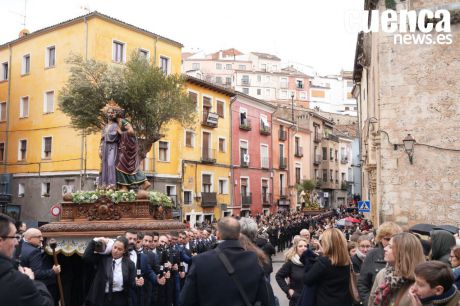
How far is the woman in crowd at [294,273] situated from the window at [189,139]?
26912 millimetres

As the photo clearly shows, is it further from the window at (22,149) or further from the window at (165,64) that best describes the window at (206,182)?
the window at (22,149)

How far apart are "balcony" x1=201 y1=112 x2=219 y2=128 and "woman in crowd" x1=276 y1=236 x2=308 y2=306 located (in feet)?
92.7

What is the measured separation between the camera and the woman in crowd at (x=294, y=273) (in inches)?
268

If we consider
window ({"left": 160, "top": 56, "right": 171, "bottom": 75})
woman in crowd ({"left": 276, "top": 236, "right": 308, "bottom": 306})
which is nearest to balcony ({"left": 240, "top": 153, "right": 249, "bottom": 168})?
window ({"left": 160, "top": 56, "right": 171, "bottom": 75})

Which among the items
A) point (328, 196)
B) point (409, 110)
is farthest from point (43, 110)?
point (328, 196)

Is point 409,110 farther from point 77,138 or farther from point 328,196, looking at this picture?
point 328,196

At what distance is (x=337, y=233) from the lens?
5.13 m

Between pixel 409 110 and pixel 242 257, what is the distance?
40.7ft

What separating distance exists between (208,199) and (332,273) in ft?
96.2

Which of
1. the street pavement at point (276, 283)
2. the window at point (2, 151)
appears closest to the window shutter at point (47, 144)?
the window at point (2, 151)

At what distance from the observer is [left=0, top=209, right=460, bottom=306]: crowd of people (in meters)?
3.42

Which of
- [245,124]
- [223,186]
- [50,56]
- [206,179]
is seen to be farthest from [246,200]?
[50,56]

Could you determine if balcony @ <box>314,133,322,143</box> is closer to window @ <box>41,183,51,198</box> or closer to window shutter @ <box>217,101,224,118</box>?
window shutter @ <box>217,101,224,118</box>

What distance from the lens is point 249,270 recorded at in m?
4.28
